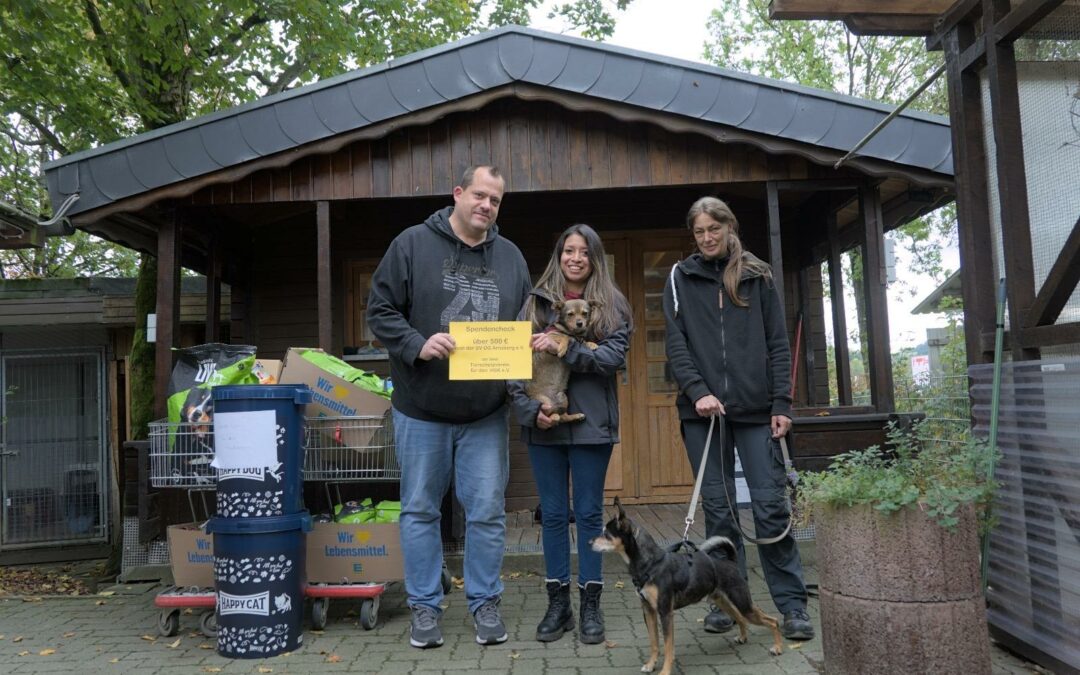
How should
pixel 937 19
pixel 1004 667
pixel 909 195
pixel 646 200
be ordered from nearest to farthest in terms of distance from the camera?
pixel 1004 667, pixel 937 19, pixel 909 195, pixel 646 200

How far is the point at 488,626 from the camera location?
154 inches

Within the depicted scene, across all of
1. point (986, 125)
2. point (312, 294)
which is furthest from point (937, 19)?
point (312, 294)

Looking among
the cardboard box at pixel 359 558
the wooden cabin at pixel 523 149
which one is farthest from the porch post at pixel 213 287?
the cardboard box at pixel 359 558

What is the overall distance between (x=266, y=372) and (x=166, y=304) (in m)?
1.73

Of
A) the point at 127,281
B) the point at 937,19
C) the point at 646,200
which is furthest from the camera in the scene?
the point at 127,281

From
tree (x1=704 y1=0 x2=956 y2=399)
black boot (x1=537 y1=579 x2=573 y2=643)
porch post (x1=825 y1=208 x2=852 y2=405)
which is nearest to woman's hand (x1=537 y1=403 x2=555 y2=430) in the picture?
black boot (x1=537 y1=579 x2=573 y2=643)

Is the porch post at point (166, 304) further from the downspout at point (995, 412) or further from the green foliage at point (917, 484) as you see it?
the downspout at point (995, 412)

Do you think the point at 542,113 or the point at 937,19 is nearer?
the point at 937,19

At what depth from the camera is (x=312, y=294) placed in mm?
8016

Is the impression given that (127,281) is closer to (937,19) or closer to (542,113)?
(542,113)

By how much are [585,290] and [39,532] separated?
24.5 ft

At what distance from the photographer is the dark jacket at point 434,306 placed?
3824 mm

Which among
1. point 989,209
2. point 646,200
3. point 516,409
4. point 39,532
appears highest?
point 646,200

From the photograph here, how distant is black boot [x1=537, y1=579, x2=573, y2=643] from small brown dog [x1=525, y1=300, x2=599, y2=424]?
2.88 ft
